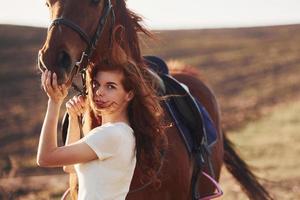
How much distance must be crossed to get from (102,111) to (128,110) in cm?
17

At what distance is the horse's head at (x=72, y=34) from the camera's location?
12.0 feet

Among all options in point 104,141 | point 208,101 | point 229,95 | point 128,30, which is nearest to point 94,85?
point 104,141

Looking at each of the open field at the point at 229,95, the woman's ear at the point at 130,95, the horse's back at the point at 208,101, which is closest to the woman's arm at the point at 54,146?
the woman's ear at the point at 130,95

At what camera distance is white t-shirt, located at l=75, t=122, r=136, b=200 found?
305 centimetres

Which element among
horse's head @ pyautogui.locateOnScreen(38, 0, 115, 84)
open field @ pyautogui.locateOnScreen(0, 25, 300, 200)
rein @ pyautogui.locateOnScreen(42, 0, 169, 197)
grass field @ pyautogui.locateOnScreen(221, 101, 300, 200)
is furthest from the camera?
open field @ pyautogui.locateOnScreen(0, 25, 300, 200)

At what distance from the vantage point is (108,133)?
307cm

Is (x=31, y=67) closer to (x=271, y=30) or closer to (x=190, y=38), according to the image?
(x=190, y=38)

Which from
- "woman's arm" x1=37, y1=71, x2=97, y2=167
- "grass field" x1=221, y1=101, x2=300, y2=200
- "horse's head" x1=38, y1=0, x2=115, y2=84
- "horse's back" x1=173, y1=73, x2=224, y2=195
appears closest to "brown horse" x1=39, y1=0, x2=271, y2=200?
"horse's head" x1=38, y1=0, x2=115, y2=84

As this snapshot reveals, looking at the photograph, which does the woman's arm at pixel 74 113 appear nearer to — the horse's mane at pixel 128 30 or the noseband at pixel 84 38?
the noseband at pixel 84 38

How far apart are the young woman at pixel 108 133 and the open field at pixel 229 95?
121 centimetres

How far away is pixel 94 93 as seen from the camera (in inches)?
127

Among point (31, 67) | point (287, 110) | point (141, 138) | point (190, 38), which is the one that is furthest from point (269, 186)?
point (190, 38)

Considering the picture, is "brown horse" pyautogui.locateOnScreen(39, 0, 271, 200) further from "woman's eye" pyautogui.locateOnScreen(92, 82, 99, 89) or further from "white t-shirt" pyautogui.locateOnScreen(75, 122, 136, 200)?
"white t-shirt" pyautogui.locateOnScreen(75, 122, 136, 200)

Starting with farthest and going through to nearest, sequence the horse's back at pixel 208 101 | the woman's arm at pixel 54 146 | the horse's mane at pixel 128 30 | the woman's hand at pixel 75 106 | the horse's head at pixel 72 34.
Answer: the horse's back at pixel 208 101
the horse's mane at pixel 128 30
the horse's head at pixel 72 34
the woman's hand at pixel 75 106
the woman's arm at pixel 54 146
